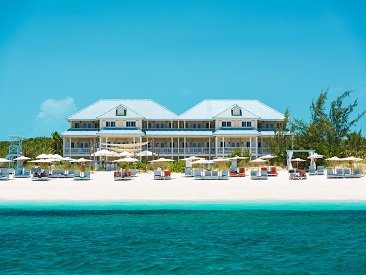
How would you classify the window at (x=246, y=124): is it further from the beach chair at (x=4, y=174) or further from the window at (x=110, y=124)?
the beach chair at (x=4, y=174)

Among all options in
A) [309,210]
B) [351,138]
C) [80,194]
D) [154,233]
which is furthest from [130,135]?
[154,233]

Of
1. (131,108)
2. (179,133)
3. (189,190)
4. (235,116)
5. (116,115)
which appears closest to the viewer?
(189,190)

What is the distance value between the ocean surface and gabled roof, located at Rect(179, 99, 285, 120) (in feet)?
129

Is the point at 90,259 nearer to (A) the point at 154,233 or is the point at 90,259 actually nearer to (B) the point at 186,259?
(B) the point at 186,259

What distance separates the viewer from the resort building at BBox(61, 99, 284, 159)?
58.2m

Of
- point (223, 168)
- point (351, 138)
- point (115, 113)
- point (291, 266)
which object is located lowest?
point (291, 266)

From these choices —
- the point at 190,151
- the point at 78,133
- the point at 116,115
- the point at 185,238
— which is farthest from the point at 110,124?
the point at 185,238

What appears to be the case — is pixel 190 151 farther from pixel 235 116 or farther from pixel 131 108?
pixel 131 108

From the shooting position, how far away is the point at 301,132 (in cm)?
5169

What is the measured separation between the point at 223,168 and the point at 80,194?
1691 centimetres

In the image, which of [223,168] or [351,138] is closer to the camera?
[223,168]

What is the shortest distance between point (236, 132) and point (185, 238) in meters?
43.3

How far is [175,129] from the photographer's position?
61.5 metres

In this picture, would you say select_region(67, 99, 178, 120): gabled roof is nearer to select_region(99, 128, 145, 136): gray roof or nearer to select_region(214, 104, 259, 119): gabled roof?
select_region(99, 128, 145, 136): gray roof
